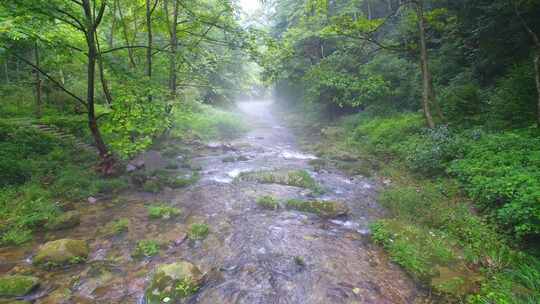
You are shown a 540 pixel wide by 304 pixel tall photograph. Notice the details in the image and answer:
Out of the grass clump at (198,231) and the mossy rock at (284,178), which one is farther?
the mossy rock at (284,178)

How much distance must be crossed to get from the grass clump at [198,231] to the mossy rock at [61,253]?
7.13 feet

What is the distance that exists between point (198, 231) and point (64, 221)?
3.35m

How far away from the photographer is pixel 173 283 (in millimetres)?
4758

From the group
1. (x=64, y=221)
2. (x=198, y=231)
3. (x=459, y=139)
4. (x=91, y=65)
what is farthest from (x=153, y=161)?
(x=459, y=139)

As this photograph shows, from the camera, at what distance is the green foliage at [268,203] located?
26.9 ft

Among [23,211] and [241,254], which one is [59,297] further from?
[23,211]

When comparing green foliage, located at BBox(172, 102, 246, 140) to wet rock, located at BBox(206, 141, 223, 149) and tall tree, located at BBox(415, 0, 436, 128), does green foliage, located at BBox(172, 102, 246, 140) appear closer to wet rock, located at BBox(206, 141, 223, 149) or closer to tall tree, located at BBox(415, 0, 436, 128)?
wet rock, located at BBox(206, 141, 223, 149)

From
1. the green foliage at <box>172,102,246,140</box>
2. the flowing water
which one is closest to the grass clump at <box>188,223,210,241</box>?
the flowing water

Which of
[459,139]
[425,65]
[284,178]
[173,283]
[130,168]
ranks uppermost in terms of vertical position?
[425,65]

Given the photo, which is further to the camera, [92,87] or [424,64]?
[424,64]

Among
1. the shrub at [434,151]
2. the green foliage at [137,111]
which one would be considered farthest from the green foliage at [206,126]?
the shrub at [434,151]

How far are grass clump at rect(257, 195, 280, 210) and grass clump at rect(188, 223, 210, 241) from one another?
1.93m

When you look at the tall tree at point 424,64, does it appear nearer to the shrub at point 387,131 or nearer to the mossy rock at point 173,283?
the shrub at point 387,131

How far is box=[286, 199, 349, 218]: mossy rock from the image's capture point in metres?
7.66
